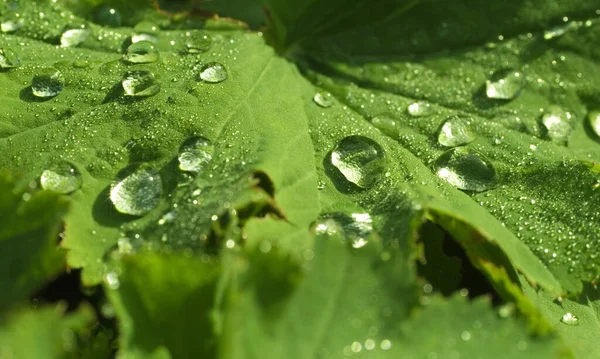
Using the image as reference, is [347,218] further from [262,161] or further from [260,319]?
[260,319]

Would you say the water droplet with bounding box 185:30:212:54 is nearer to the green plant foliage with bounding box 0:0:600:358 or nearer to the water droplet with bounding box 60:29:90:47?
the green plant foliage with bounding box 0:0:600:358

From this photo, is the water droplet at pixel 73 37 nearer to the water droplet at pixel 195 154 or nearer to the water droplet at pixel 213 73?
the water droplet at pixel 213 73

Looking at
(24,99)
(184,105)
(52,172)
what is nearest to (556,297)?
(184,105)

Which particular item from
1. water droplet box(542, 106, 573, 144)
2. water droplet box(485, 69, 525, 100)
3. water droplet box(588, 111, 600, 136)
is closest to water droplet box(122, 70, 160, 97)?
water droplet box(485, 69, 525, 100)

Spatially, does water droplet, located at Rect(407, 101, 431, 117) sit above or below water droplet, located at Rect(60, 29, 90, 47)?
below

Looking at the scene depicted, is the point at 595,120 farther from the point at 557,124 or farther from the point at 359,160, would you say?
the point at 359,160

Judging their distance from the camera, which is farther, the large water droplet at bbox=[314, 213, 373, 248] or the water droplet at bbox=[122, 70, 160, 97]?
the water droplet at bbox=[122, 70, 160, 97]

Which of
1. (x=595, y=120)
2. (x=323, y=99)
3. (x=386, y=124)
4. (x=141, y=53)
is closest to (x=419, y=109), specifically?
(x=386, y=124)
